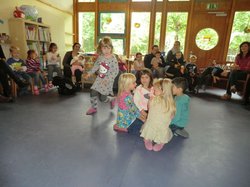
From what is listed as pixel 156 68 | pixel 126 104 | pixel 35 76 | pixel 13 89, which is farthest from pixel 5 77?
pixel 156 68

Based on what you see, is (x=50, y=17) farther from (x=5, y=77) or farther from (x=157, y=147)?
(x=157, y=147)

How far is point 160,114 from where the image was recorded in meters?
1.78

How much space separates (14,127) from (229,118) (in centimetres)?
305

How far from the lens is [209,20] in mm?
5828

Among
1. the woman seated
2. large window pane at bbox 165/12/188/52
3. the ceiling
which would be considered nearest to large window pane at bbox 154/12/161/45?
large window pane at bbox 165/12/188/52

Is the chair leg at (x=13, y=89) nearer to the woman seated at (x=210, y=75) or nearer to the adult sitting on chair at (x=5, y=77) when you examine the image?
the adult sitting on chair at (x=5, y=77)

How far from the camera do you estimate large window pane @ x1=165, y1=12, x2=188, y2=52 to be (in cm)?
604

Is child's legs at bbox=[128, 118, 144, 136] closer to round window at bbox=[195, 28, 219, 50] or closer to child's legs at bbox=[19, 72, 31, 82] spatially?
child's legs at bbox=[19, 72, 31, 82]

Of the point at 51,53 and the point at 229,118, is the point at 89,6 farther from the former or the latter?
the point at 229,118

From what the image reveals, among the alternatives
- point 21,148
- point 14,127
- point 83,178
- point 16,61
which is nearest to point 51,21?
point 16,61

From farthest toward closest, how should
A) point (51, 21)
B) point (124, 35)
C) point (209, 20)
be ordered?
point (124, 35) → point (209, 20) → point (51, 21)

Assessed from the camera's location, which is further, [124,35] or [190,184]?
[124,35]

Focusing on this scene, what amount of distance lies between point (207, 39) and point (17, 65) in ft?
18.1

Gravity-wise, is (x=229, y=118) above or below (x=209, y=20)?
below
